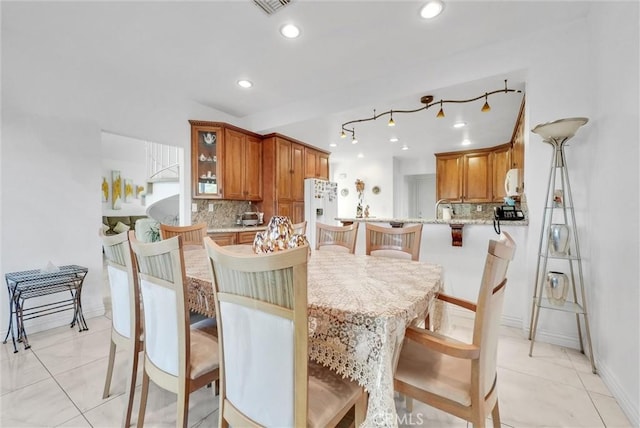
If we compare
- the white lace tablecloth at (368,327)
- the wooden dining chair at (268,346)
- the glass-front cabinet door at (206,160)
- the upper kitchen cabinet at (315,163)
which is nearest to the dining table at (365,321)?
the white lace tablecloth at (368,327)

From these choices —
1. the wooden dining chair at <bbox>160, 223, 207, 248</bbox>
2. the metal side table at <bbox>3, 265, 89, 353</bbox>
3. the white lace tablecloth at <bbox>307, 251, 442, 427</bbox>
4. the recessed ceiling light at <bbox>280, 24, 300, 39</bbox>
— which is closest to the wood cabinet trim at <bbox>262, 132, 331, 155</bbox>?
the recessed ceiling light at <bbox>280, 24, 300, 39</bbox>

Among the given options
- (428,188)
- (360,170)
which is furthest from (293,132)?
(428,188)

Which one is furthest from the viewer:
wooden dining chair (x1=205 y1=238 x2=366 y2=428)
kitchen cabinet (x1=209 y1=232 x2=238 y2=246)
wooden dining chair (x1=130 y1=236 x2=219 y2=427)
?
kitchen cabinet (x1=209 y1=232 x2=238 y2=246)

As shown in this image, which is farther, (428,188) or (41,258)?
(428,188)

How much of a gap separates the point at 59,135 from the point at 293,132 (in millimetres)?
2705

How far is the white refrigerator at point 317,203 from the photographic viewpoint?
4945mm

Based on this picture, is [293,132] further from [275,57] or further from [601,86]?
[601,86]

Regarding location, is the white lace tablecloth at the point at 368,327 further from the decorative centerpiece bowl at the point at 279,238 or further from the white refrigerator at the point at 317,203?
the white refrigerator at the point at 317,203

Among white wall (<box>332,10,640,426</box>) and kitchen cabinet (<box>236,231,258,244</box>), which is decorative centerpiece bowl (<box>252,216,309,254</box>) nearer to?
white wall (<box>332,10,640,426</box>)

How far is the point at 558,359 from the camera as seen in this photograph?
197 centimetres

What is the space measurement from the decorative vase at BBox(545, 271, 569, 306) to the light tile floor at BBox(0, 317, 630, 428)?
41cm

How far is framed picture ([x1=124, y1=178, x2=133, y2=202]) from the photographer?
706 centimetres

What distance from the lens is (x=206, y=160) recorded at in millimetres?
3811

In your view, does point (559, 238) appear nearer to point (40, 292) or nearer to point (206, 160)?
point (206, 160)
